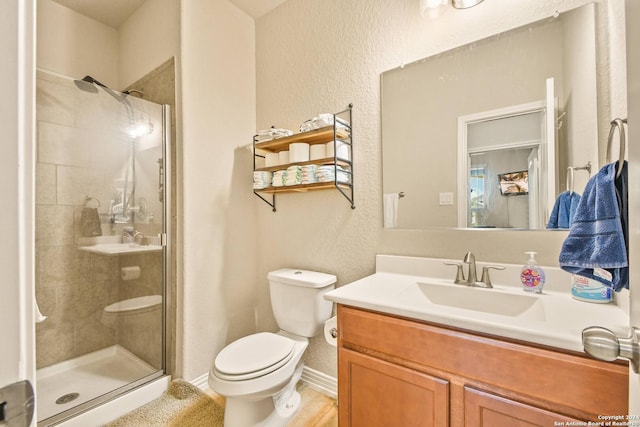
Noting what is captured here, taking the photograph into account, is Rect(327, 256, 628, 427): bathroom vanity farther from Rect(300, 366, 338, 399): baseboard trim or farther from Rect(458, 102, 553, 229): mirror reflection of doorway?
Rect(300, 366, 338, 399): baseboard trim

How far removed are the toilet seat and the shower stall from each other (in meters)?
0.66

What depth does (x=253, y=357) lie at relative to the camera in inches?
53.8

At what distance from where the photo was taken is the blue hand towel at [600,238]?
2.45ft

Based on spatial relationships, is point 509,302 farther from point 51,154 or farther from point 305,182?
point 51,154

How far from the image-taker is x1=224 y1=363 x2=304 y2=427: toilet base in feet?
4.34

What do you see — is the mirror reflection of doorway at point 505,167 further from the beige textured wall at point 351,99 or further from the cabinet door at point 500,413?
the cabinet door at point 500,413

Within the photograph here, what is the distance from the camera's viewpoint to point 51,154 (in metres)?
1.74

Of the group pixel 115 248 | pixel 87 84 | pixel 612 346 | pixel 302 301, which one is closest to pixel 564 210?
pixel 612 346

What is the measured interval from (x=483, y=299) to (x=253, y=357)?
3.53 ft

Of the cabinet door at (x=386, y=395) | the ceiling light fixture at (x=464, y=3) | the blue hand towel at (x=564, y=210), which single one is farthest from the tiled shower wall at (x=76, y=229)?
the blue hand towel at (x=564, y=210)

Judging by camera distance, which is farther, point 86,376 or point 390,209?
point 86,376

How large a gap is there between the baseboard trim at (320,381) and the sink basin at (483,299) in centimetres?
85

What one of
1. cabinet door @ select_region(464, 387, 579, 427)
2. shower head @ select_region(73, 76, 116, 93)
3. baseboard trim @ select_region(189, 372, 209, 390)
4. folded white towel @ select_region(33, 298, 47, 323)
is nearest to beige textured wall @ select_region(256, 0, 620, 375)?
baseboard trim @ select_region(189, 372, 209, 390)

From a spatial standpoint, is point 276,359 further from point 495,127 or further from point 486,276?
point 495,127
